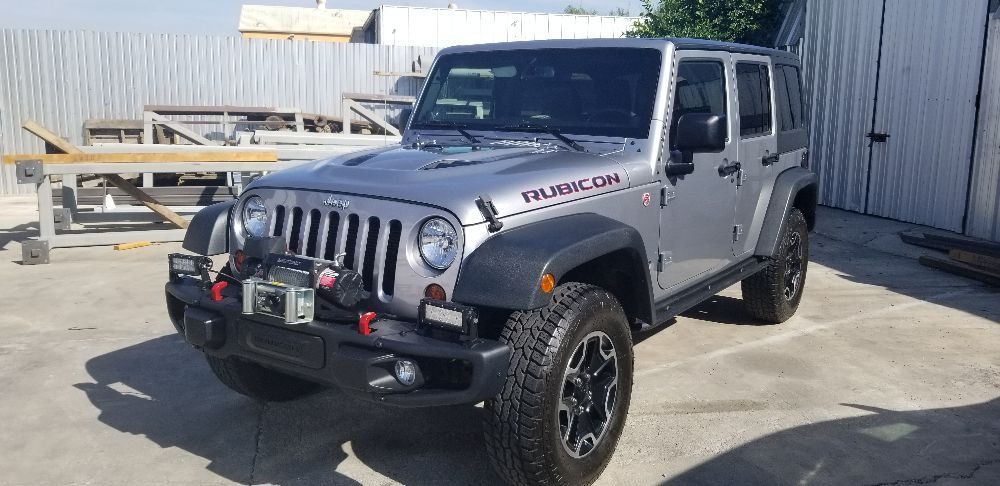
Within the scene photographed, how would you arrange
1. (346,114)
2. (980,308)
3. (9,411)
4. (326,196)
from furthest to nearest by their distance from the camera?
(346,114), (980,308), (9,411), (326,196)

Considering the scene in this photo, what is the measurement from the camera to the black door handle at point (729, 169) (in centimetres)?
495

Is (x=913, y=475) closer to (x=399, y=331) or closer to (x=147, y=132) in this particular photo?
(x=399, y=331)

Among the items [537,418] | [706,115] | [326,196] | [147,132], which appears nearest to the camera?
[537,418]

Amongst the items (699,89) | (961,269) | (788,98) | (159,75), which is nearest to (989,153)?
(961,269)

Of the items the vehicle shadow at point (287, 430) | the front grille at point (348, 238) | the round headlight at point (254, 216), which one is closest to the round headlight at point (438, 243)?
the front grille at point (348, 238)

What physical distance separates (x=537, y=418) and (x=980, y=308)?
17.1 feet

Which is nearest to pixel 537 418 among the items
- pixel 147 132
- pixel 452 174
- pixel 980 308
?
pixel 452 174

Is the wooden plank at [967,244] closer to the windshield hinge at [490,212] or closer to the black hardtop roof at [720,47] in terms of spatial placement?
the black hardtop roof at [720,47]

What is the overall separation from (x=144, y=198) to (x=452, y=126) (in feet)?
18.2

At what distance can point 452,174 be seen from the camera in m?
3.63

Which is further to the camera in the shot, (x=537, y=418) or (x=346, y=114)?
(x=346, y=114)

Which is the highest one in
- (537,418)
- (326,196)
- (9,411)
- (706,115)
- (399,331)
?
(706,115)

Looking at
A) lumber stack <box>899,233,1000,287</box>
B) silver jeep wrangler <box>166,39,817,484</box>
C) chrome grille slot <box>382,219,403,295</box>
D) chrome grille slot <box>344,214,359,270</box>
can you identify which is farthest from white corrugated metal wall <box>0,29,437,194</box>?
chrome grille slot <box>382,219,403,295</box>

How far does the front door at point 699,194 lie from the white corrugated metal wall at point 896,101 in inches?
245
